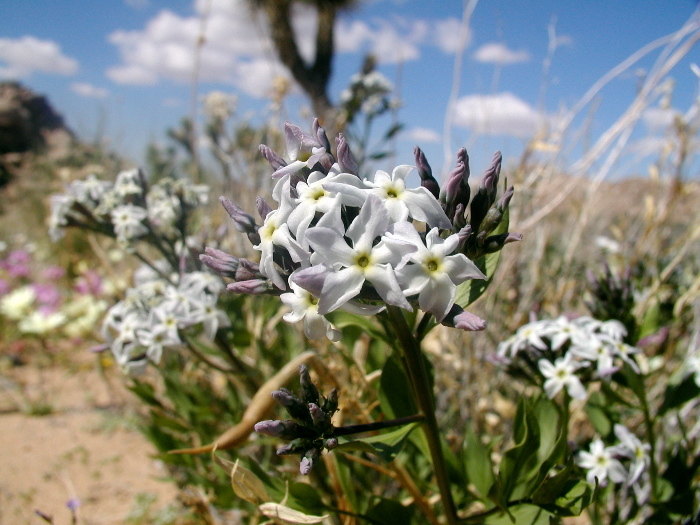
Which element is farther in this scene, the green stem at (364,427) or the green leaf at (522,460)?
the green leaf at (522,460)

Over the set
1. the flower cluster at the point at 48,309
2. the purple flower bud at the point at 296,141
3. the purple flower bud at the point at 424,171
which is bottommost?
the flower cluster at the point at 48,309

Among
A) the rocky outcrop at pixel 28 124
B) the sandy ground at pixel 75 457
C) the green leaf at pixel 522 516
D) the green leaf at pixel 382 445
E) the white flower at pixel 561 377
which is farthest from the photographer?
the rocky outcrop at pixel 28 124

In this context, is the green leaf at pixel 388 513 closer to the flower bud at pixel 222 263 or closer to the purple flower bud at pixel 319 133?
the flower bud at pixel 222 263

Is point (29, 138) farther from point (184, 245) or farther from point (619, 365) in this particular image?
point (619, 365)

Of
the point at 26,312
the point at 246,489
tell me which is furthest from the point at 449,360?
the point at 26,312

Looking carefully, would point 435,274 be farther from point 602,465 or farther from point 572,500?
point 602,465

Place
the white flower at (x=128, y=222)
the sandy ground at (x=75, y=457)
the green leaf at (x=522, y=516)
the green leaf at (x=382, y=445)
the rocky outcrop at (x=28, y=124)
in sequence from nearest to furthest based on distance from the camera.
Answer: the green leaf at (x=382, y=445)
the green leaf at (x=522, y=516)
the white flower at (x=128, y=222)
the sandy ground at (x=75, y=457)
the rocky outcrop at (x=28, y=124)

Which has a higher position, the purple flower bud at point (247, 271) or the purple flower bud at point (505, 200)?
the purple flower bud at point (505, 200)

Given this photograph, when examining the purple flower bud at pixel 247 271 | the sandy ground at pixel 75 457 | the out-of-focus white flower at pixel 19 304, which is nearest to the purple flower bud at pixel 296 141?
the purple flower bud at pixel 247 271

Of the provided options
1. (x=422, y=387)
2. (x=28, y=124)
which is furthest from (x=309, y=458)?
(x=28, y=124)
